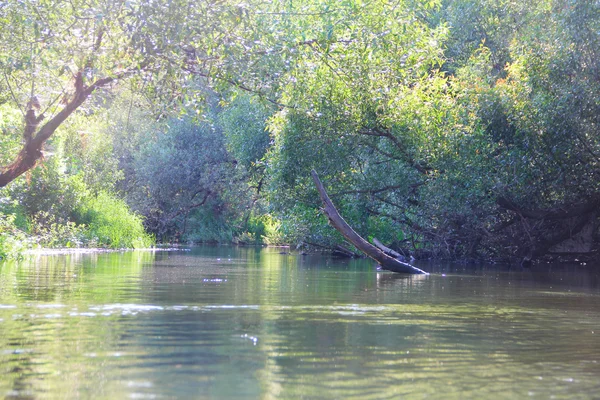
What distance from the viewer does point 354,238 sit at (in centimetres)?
2058

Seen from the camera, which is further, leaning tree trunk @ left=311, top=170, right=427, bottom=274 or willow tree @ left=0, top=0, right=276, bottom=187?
leaning tree trunk @ left=311, top=170, right=427, bottom=274

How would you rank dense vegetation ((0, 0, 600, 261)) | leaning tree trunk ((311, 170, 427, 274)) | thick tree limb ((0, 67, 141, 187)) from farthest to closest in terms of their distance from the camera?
leaning tree trunk ((311, 170, 427, 274)), thick tree limb ((0, 67, 141, 187)), dense vegetation ((0, 0, 600, 261))

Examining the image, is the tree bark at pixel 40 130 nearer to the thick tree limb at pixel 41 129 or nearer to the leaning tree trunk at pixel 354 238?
the thick tree limb at pixel 41 129

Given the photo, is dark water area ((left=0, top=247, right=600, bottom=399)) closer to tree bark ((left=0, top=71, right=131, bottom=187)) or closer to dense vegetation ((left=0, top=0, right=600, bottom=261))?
tree bark ((left=0, top=71, right=131, bottom=187))

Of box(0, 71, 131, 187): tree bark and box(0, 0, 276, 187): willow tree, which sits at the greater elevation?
box(0, 0, 276, 187): willow tree

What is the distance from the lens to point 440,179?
25656mm

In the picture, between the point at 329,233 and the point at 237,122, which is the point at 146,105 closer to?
the point at 329,233

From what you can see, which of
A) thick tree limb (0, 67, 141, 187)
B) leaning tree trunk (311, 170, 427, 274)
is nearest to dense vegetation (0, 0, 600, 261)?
thick tree limb (0, 67, 141, 187)

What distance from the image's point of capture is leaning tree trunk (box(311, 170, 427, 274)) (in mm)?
20453

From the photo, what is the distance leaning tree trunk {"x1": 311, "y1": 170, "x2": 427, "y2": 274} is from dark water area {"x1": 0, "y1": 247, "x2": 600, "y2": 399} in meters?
4.94

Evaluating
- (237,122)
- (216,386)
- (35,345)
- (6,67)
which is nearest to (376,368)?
(216,386)

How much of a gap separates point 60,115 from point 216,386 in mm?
13819

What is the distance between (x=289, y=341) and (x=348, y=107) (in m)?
18.0

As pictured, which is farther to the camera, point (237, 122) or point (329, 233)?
point (237, 122)
